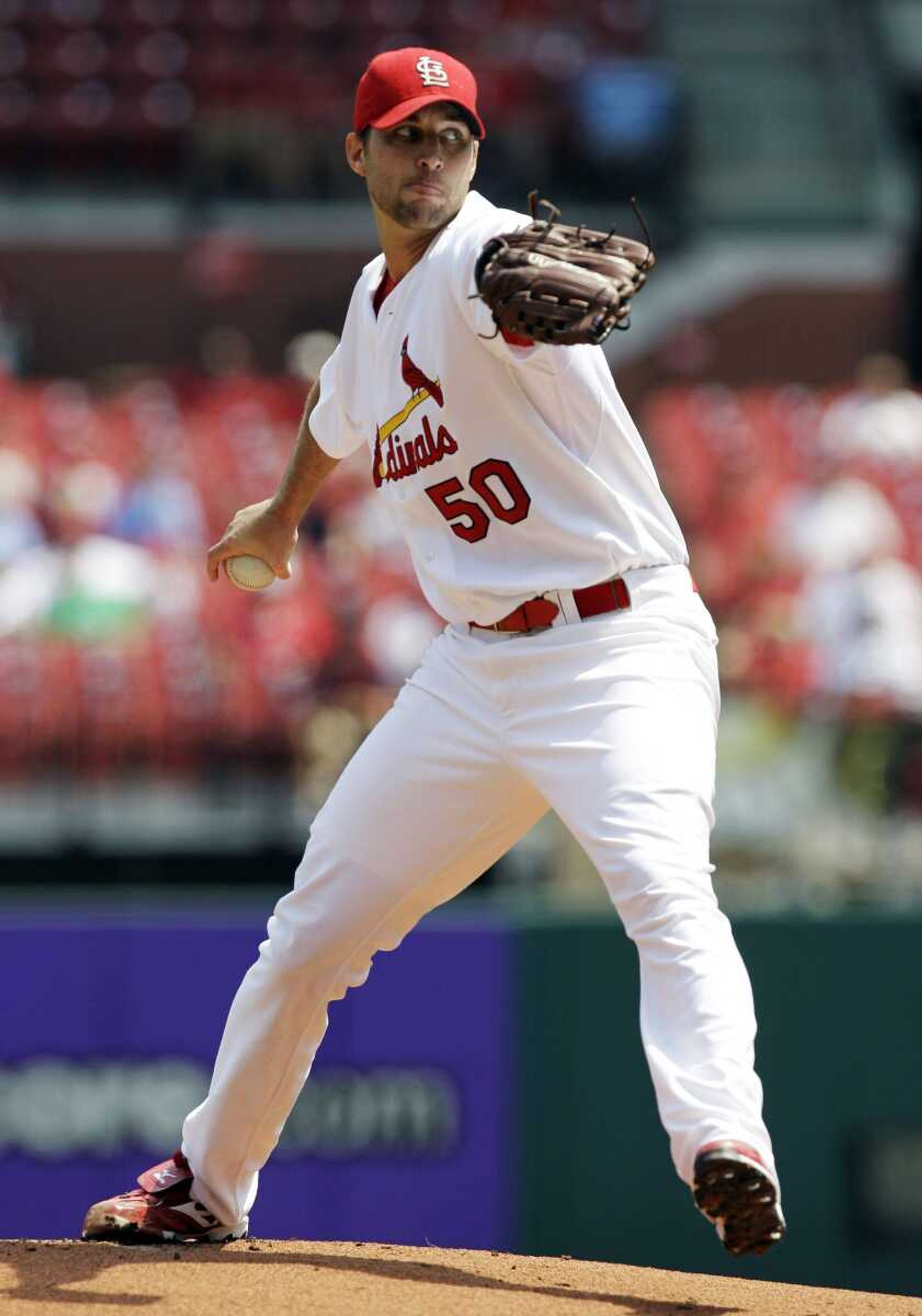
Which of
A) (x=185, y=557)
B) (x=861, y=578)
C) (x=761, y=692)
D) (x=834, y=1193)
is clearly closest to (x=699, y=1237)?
(x=834, y=1193)

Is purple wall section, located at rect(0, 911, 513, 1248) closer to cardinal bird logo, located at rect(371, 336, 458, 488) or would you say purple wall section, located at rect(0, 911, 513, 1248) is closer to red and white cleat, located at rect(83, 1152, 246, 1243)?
red and white cleat, located at rect(83, 1152, 246, 1243)

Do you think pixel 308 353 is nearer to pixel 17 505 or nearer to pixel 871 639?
pixel 17 505

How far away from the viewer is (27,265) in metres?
13.1

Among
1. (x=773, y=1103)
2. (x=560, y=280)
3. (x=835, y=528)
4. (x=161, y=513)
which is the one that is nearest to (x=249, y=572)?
(x=560, y=280)

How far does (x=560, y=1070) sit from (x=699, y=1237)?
0.69m

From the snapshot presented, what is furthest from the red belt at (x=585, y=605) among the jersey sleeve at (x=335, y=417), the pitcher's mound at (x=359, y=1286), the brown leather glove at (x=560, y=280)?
the pitcher's mound at (x=359, y=1286)

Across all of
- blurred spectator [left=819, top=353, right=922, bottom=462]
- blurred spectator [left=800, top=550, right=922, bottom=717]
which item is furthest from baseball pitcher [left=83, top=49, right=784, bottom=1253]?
blurred spectator [left=819, top=353, right=922, bottom=462]

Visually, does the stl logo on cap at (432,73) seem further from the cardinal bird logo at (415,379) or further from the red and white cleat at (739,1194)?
the red and white cleat at (739,1194)

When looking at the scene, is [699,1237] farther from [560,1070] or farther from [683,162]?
[683,162]

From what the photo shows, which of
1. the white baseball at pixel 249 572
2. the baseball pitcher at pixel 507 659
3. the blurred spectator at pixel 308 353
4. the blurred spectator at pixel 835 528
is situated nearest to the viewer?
the baseball pitcher at pixel 507 659

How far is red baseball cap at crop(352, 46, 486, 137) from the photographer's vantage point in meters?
3.32

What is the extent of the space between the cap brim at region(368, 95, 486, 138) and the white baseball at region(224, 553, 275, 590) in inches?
35.3

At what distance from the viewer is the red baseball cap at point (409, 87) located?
3322 millimetres

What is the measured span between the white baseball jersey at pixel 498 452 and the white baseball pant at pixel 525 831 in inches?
3.7
